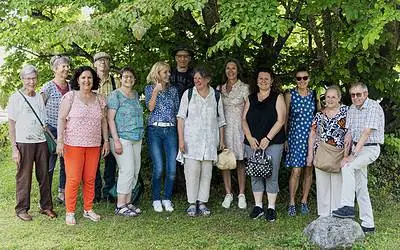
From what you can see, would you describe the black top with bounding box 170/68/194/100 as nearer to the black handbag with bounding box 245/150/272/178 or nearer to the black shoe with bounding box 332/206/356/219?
the black handbag with bounding box 245/150/272/178

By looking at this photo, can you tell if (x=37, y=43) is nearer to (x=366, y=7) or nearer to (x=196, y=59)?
(x=196, y=59)

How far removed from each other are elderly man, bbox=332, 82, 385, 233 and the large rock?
222 millimetres

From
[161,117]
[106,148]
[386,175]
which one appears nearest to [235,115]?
[161,117]

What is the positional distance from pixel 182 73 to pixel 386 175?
4.19 m

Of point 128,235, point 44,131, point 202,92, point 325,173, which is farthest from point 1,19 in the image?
point 325,173

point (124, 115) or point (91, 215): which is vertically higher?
point (124, 115)

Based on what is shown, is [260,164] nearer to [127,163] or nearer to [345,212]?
[345,212]

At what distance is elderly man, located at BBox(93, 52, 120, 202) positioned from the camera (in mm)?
6562

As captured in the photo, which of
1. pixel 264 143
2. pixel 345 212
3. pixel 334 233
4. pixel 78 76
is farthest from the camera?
pixel 264 143

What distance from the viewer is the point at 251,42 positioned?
24.0ft

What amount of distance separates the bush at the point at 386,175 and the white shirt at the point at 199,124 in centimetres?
306

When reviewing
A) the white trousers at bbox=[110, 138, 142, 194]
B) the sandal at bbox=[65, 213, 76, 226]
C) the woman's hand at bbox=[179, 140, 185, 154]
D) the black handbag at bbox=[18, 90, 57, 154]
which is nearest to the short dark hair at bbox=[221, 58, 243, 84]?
the woman's hand at bbox=[179, 140, 185, 154]

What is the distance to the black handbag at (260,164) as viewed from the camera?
6.34 metres

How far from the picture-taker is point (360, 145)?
223 inches
